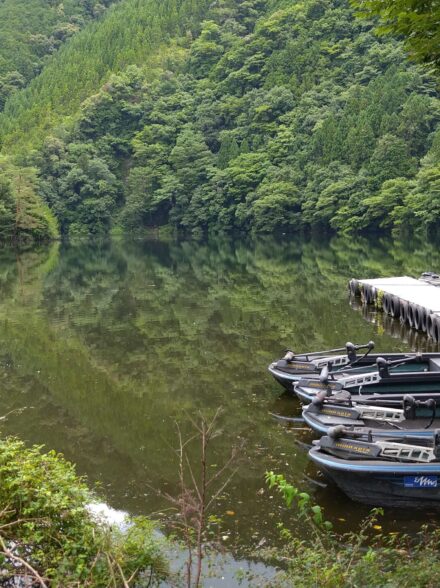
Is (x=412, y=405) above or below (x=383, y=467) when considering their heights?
above

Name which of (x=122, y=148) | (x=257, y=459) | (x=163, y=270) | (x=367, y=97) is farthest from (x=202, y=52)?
(x=257, y=459)

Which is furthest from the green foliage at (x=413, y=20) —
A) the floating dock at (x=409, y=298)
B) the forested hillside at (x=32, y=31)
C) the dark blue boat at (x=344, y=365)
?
the forested hillside at (x=32, y=31)

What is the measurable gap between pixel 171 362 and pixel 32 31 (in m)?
149

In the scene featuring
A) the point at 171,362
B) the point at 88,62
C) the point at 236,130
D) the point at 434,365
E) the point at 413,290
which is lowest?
the point at 171,362

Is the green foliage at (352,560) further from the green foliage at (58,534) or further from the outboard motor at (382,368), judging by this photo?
the outboard motor at (382,368)

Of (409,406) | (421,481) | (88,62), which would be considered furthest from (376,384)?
(88,62)

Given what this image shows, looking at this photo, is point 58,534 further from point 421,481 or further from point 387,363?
point 387,363

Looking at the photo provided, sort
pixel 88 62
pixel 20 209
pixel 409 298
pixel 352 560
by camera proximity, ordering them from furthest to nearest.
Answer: pixel 88 62 → pixel 20 209 → pixel 409 298 → pixel 352 560

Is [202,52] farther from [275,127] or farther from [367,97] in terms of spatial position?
[367,97]

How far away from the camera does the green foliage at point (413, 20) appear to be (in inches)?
259

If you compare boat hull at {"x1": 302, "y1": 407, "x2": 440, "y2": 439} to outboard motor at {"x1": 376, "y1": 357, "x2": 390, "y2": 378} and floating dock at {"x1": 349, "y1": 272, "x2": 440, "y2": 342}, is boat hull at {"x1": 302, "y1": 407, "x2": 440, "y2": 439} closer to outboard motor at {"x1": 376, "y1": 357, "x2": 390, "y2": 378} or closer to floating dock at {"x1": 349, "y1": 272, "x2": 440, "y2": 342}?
outboard motor at {"x1": 376, "y1": 357, "x2": 390, "y2": 378}

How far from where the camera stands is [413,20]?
6590 millimetres

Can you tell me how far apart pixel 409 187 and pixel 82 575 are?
63.7 meters

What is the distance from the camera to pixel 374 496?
8.70 metres
